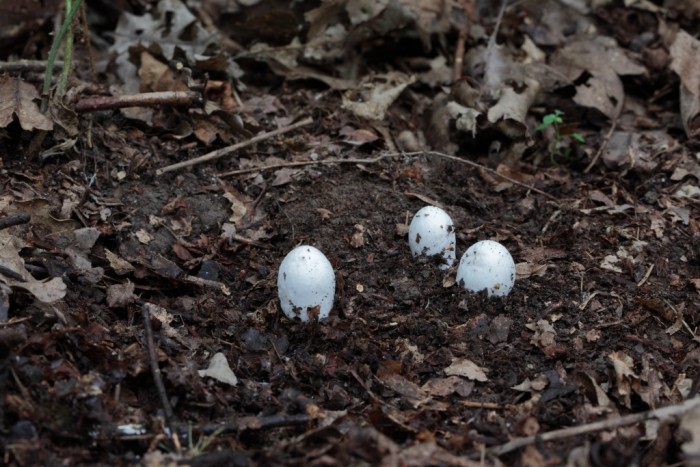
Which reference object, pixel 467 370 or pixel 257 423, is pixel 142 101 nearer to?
pixel 257 423

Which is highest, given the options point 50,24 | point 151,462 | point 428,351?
point 50,24

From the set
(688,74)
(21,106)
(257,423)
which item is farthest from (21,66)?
(688,74)

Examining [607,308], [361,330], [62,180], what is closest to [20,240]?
[62,180]

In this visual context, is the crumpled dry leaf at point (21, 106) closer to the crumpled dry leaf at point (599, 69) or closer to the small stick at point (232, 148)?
the small stick at point (232, 148)

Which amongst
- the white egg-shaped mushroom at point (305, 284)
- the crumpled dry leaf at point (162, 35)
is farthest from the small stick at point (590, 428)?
the crumpled dry leaf at point (162, 35)

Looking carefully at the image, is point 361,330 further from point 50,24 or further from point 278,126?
point 50,24

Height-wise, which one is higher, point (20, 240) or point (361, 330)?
point (20, 240)

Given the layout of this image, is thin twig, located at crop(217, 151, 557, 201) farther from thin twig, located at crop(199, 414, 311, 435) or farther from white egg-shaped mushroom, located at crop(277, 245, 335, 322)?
thin twig, located at crop(199, 414, 311, 435)

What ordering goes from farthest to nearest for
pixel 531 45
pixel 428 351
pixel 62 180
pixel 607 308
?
pixel 531 45 → pixel 62 180 → pixel 607 308 → pixel 428 351

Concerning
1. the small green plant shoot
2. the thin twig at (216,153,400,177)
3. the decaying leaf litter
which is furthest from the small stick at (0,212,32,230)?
the small green plant shoot
